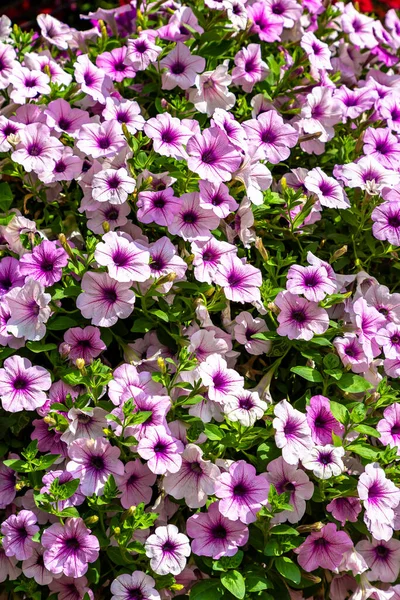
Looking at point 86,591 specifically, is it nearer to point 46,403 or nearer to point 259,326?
point 46,403

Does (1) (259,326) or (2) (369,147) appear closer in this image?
(1) (259,326)

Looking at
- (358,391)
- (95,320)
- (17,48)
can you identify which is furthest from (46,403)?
(17,48)

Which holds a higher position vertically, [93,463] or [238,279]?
[238,279]

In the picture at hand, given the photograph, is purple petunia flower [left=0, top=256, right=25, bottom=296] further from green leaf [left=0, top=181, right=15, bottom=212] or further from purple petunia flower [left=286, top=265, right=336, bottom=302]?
purple petunia flower [left=286, top=265, right=336, bottom=302]

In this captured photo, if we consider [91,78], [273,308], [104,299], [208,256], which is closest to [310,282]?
[273,308]

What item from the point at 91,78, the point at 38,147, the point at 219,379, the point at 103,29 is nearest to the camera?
the point at 219,379

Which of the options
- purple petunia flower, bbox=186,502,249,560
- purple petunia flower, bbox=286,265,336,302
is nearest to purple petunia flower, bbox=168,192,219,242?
purple petunia flower, bbox=286,265,336,302

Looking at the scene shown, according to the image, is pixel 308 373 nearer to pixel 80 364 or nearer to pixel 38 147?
pixel 80 364

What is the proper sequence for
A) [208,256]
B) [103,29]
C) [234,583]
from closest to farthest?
[234,583], [208,256], [103,29]
